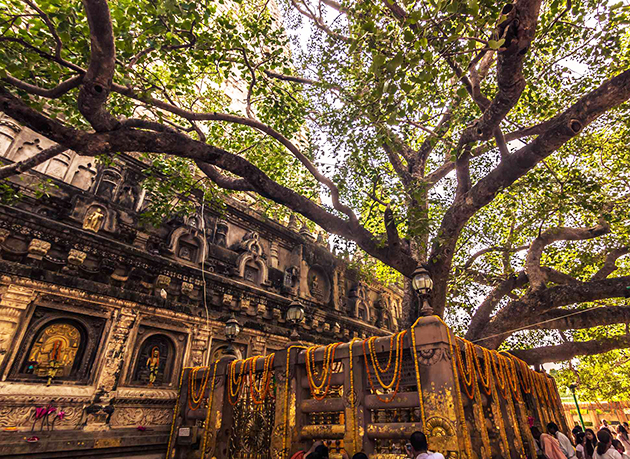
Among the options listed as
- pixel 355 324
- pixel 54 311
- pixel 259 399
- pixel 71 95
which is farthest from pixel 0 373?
pixel 355 324

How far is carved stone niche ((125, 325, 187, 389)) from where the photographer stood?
8242 mm

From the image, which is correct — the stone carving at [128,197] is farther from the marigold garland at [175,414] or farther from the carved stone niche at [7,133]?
the marigold garland at [175,414]

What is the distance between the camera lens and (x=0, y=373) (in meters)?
6.39

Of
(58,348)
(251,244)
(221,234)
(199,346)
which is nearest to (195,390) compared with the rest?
(199,346)

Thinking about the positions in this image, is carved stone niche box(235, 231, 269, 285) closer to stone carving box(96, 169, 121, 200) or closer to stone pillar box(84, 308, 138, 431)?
stone pillar box(84, 308, 138, 431)

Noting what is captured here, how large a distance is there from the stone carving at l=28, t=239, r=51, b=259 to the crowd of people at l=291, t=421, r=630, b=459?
6.79 metres

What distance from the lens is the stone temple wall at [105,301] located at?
6852 millimetres

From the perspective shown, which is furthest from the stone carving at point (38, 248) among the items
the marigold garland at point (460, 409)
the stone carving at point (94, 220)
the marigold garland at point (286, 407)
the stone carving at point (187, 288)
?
the marigold garland at point (460, 409)

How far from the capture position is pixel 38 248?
738 centimetres

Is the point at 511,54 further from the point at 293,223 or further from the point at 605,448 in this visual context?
the point at 293,223

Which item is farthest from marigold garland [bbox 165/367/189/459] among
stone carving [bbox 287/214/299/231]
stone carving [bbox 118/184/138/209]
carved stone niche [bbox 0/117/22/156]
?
stone carving [bbox 287/214/299/231]

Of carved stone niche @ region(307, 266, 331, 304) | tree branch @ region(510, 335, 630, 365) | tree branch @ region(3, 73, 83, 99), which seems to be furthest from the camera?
carved stone niche @ region(307, 266, 331, 304)

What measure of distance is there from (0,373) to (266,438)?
521cm

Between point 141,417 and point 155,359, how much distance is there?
1311 mm
